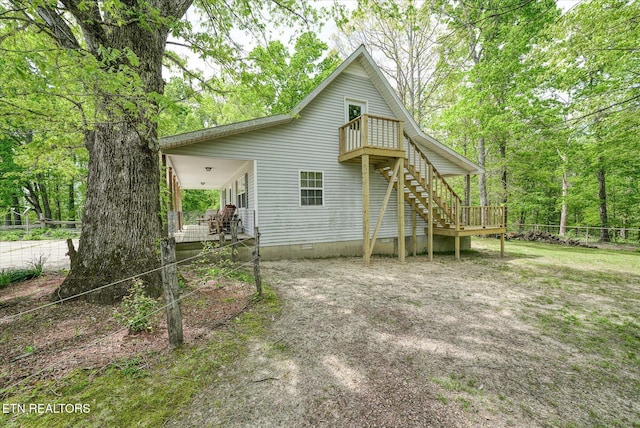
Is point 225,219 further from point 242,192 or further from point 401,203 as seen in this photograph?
point 401,203

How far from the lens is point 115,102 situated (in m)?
3.63

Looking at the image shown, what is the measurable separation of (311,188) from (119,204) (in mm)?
5820

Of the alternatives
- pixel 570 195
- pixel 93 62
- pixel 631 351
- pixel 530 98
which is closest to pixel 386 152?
pixel 631 351

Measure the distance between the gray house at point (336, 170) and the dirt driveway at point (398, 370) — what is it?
383cm

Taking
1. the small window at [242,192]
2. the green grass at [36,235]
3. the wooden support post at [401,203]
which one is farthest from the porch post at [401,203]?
the green grass at [36,235]

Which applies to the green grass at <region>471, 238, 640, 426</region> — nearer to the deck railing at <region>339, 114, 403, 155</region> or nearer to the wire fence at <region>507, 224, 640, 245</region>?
the deck railing at <region>339, 114, 403, 155</region>

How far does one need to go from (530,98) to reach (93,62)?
17257mm

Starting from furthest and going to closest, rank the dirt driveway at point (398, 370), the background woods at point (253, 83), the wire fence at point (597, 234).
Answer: the wire fence at point (597, 234) < the background woods at point (253, 83) < the dirt driveway at point (398, 370)

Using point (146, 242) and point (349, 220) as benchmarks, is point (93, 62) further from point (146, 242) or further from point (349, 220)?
point (349, 220)

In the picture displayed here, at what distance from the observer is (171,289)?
289 centimetres

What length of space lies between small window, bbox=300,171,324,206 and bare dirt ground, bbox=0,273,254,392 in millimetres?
4809

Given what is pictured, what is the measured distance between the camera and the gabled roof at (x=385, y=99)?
6864 mm

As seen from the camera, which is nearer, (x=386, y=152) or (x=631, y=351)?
(x=631, y=351)

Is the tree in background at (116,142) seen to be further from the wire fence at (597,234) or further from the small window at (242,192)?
the wire fence at (597,234)
